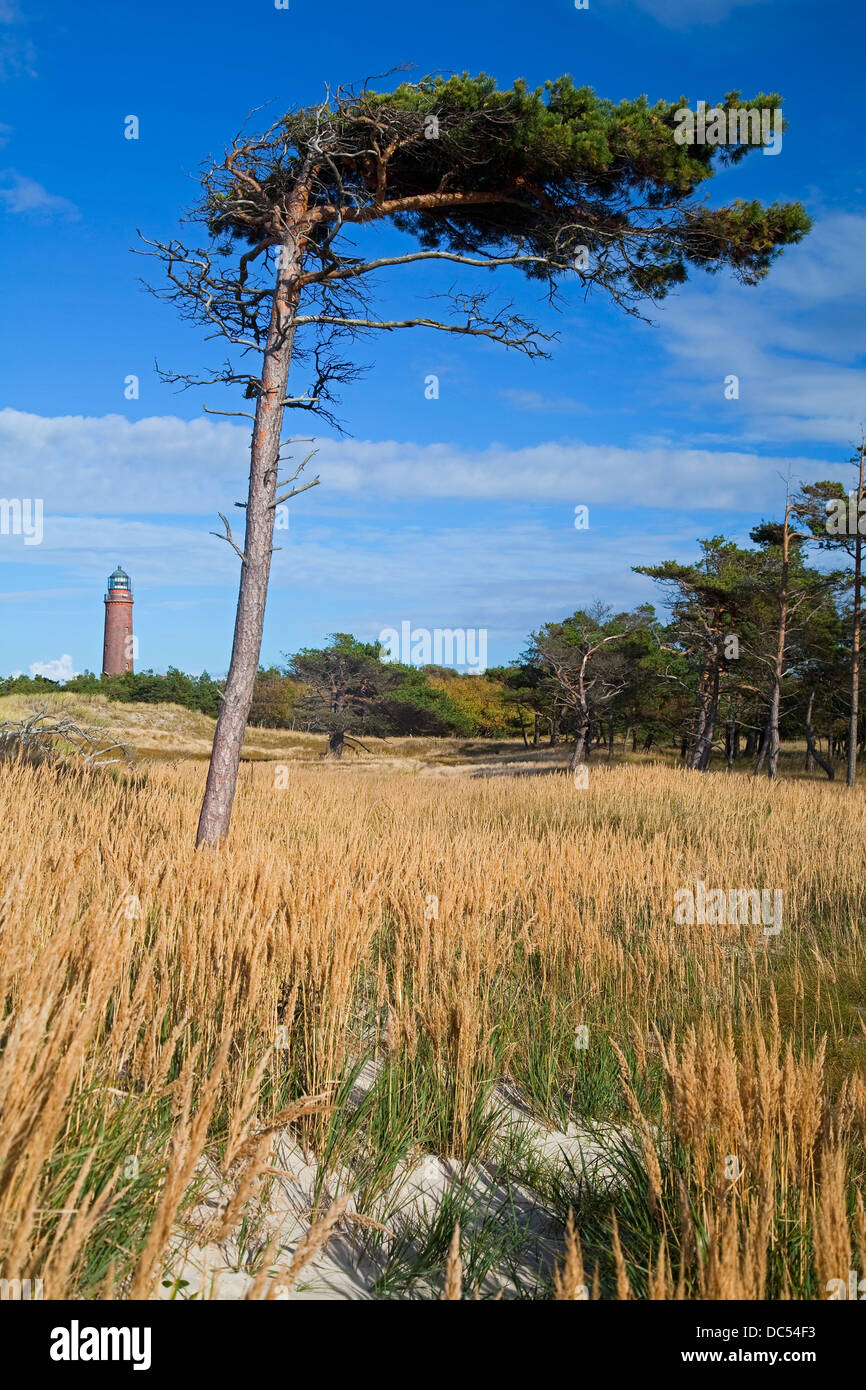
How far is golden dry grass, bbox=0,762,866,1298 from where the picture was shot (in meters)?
1.94

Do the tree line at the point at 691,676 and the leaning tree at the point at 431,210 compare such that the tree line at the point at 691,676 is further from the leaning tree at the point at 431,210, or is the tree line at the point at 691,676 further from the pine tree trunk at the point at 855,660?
the leaning tree at the point at 431,210

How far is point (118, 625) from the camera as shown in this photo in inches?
2291

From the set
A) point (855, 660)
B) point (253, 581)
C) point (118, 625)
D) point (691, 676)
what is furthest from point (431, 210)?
point (118, 625)

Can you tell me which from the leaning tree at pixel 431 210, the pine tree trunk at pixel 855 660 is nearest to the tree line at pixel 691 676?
the pine tree trunk at pixel 855 660

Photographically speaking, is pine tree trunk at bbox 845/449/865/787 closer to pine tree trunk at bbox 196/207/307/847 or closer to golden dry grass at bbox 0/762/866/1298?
golden dry grass at bbox 0/762/866/1298

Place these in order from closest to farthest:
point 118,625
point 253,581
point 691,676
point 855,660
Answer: point 253,581 → point 855,660 → point 691,676 → point 118,625

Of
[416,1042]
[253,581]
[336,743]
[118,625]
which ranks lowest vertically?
[416,1042]

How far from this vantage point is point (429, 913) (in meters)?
4.88

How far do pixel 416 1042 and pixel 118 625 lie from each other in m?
59.6

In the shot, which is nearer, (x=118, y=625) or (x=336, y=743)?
(x=336, y=743)

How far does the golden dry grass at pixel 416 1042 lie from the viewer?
1.94 m

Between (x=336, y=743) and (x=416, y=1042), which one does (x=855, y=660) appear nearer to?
(x=416, y=1042)

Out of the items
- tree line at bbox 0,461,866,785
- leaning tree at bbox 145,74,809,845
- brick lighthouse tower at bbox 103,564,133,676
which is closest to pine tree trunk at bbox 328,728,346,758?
tree line at bbox 0,461,866,785

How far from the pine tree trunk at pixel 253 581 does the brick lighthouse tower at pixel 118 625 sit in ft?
177
